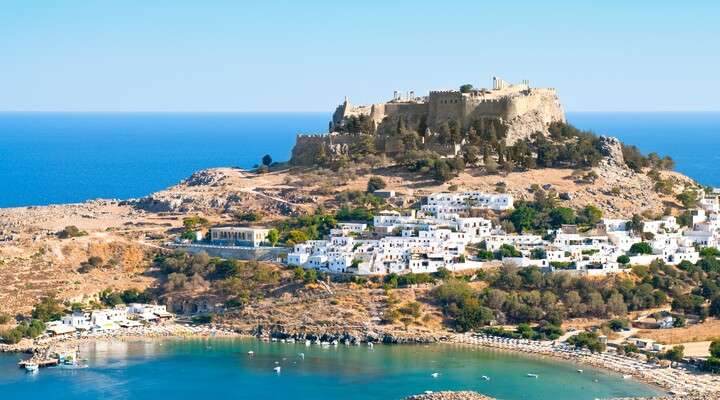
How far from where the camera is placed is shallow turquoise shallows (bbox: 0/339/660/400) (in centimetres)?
4788

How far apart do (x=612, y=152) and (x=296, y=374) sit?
26.6 meters

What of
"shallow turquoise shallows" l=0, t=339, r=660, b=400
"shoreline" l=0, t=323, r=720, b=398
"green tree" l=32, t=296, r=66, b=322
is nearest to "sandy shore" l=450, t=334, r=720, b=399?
"shoreline" l=0, t=323, r=720, b=398

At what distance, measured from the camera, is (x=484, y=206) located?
66.0 m

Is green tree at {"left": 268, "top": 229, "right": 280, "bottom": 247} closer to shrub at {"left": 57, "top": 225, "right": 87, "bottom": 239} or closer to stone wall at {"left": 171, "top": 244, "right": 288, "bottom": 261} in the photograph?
stone wall at {"left": 171, "top": 244, "right": 288, "bottom": 261}

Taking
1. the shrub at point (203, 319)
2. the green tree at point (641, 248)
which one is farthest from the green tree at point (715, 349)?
the shrub at point (203, 319)

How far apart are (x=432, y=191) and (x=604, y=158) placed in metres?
8.85

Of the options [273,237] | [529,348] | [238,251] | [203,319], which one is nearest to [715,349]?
[529,348]

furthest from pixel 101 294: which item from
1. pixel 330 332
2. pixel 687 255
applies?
pixel 687 255

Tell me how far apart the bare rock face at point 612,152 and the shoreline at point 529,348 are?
62.2 feet

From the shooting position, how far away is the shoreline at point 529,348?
159ft

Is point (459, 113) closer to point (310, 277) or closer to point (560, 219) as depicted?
point (560, 219)

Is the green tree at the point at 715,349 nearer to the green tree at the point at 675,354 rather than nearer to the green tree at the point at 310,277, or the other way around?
the green tree at the point at 675,354

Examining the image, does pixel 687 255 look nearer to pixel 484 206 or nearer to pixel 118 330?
pixel 484 206

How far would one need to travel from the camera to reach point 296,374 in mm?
50312
